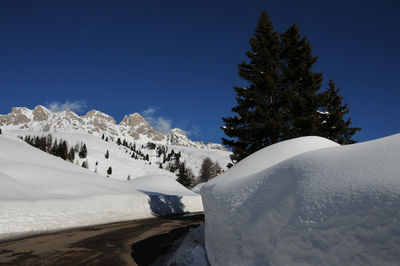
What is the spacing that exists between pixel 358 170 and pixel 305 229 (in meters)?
1.12

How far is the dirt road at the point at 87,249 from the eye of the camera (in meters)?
6.31

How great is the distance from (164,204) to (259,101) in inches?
556

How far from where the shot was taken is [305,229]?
2.85 metres

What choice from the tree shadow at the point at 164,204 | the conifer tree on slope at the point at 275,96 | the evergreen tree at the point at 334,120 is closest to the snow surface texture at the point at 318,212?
the conifer tree on slope at the point at 275,96

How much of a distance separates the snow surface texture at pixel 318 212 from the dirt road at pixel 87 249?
3687mm

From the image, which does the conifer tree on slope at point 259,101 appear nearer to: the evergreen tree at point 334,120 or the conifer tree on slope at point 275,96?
the conifer tree on slope at point 275,96

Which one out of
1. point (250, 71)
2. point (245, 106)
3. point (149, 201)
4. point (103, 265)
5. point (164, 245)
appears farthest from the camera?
point (149, 201)

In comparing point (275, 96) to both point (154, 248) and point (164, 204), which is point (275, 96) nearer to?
point (154, 248)

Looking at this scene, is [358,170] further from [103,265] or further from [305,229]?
[103,265]

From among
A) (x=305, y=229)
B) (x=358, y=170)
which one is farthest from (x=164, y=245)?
(x=358, y=170)

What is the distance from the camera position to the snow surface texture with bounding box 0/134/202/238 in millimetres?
10547

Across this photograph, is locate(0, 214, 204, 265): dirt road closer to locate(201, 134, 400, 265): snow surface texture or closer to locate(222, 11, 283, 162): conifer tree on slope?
locate(201, 134, 400, 265): snow surface texture

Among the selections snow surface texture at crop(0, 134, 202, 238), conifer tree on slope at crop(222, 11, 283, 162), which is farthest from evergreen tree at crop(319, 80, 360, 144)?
snow surface texture at crop(0, 134, 202, 238)

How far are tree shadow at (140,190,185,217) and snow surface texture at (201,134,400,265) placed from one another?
15.9 m
